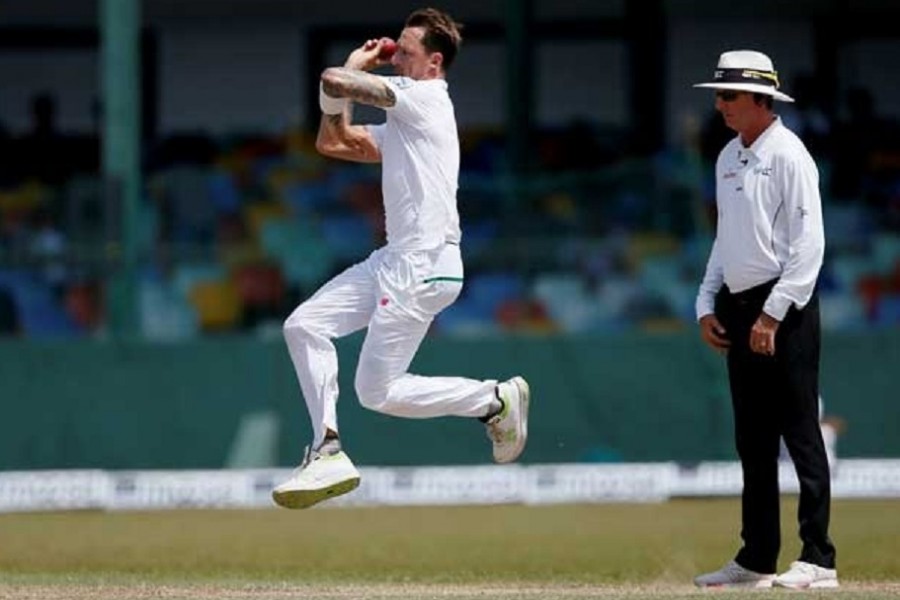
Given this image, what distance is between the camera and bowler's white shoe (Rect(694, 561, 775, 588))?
9.98 m

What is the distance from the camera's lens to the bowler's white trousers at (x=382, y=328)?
980 cm

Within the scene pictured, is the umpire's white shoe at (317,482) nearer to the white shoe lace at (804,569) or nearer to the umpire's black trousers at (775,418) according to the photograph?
the umpire's black trousers at (775,418)

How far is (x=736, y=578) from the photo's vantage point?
10.1m

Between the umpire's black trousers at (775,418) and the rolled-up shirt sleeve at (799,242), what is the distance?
0.48ft

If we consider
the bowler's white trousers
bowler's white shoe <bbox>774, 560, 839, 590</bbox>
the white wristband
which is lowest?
bowler's white shoe <bbox>774, 560, 839, 590</bbox>

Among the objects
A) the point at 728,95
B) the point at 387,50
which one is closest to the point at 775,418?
the point at 728,95

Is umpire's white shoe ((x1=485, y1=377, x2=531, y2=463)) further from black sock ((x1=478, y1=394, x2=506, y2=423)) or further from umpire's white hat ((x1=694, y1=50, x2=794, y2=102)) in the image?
umpire's white hat ((x1=694, y1=50, x2=794, y2=102))

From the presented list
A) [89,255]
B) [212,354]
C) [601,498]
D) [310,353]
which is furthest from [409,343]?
[89,255]

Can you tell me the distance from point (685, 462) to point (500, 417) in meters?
6.97

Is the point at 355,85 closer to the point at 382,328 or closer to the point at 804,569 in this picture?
the point at 382,328

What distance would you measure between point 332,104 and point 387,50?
0.36 meters

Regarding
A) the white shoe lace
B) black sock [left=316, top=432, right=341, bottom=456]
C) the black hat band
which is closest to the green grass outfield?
the white shoe lace

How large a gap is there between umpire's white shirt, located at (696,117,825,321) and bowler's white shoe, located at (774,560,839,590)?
111 centimetres

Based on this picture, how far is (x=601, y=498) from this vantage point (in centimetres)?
1509
